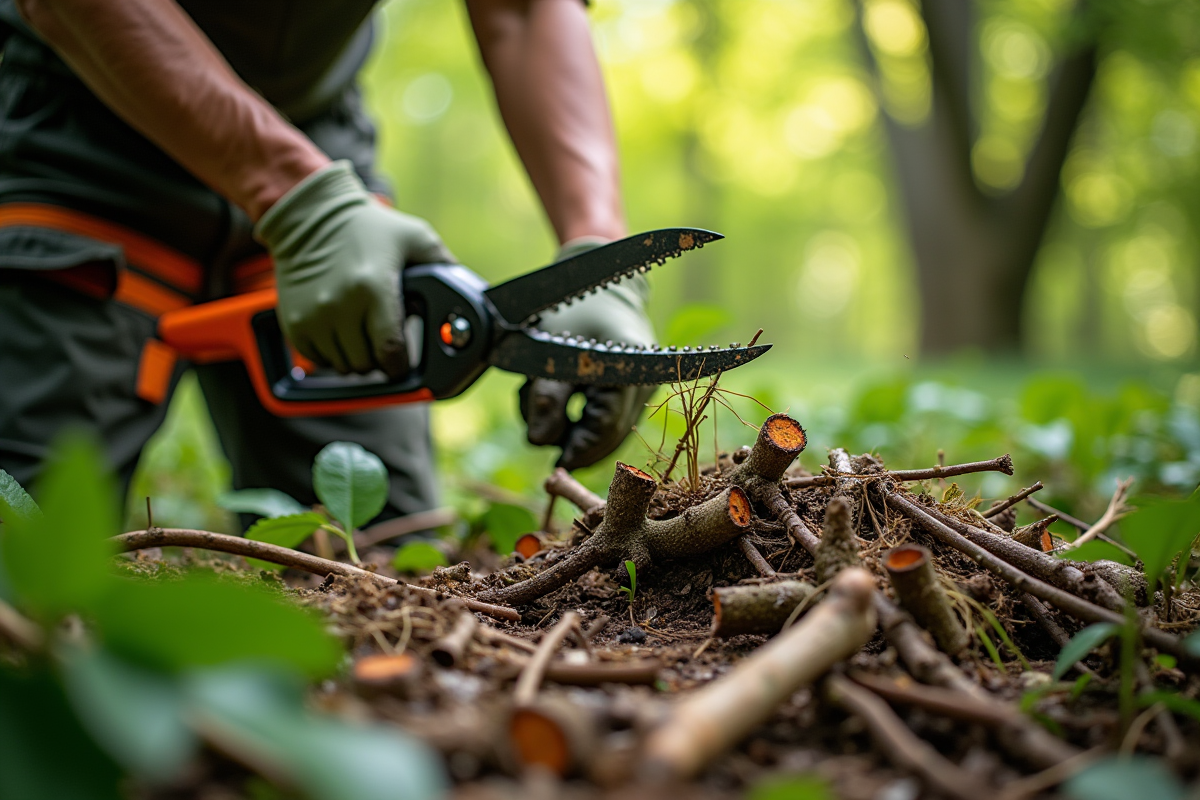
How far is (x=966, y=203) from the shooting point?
9.99 metres

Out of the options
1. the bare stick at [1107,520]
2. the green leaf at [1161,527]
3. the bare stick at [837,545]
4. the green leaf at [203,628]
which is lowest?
the green leaf at [203,628]

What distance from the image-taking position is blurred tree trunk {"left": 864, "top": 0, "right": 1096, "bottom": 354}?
951 centimetres

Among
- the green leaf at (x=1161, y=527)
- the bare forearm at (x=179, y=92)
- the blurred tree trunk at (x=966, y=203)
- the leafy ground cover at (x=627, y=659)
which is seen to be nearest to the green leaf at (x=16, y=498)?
the leafy ground cover at (x=627, y=659)

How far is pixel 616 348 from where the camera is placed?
172 cm

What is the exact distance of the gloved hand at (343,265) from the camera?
1.93 m

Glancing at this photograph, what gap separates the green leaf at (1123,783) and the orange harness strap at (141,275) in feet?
8.74

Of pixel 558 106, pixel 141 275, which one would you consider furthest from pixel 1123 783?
pixel 141 275

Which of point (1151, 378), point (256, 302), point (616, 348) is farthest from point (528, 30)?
point (1151, 378)

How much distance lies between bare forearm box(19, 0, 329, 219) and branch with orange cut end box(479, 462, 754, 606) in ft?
4.42

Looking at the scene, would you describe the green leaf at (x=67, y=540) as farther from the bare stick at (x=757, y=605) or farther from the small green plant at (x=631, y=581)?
the small green plant at (x=631, y=581)

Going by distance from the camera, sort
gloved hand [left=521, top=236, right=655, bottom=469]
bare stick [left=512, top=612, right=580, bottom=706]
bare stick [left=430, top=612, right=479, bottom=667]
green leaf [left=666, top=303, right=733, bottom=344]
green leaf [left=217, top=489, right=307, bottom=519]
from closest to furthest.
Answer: bare stick [left=512, top=612, right=580, bottom=706] → bare stick [left=430, top=612, right=479, bottom=667] → green leaf [left=217, top=489, right=307, bottom=519] → gloved hand [left=521, top=236, right=655, bottom=469] → green leaf [left=666, top=303, right=733, bottom=344]

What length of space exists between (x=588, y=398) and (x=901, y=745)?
1.50 m

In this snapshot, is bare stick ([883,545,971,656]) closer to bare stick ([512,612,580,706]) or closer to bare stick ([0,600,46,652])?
bare stick ([512,612,580,706])

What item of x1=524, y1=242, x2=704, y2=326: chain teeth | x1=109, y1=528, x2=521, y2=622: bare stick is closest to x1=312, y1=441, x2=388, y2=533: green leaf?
x1=109, y1=528, x2=521, y2=622: bare stick
